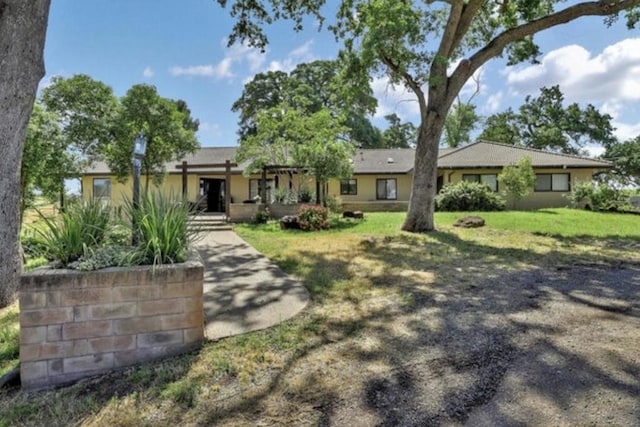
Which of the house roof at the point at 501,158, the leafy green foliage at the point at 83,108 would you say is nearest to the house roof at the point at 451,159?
the house roof at the point at 501,158

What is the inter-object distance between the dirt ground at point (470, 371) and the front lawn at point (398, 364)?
1 centimetres

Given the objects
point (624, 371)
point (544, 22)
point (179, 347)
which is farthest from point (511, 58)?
point (179, 347)

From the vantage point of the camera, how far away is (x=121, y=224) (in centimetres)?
404

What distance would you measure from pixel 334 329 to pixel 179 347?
4.84ft

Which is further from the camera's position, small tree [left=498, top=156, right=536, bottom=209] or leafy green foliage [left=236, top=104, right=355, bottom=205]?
small tree [left=498, top=156, right=536, bottom=209]

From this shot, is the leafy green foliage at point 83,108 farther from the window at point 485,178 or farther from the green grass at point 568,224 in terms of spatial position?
the window at point 485,178

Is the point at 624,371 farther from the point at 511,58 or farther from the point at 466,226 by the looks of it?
the point at 511,58

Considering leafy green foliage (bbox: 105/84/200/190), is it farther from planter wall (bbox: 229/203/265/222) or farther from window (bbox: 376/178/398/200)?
window (bbox: 376/178/398/200)

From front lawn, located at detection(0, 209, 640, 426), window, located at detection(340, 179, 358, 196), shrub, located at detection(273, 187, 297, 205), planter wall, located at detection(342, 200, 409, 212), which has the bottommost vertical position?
front lawn, located at detection(0, 209, 640, 426)

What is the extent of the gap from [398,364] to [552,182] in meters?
22.1

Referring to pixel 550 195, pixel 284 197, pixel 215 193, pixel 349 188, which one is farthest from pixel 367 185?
pixel 550 195

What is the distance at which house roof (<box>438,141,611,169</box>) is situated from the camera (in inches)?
810

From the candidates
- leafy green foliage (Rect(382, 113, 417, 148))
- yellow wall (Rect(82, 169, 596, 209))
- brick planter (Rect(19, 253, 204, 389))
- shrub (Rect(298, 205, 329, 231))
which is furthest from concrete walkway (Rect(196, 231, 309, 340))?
leafy green foliage (Rect(382, 113, 417, 148))

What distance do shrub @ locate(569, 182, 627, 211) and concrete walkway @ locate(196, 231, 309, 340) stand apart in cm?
1753
